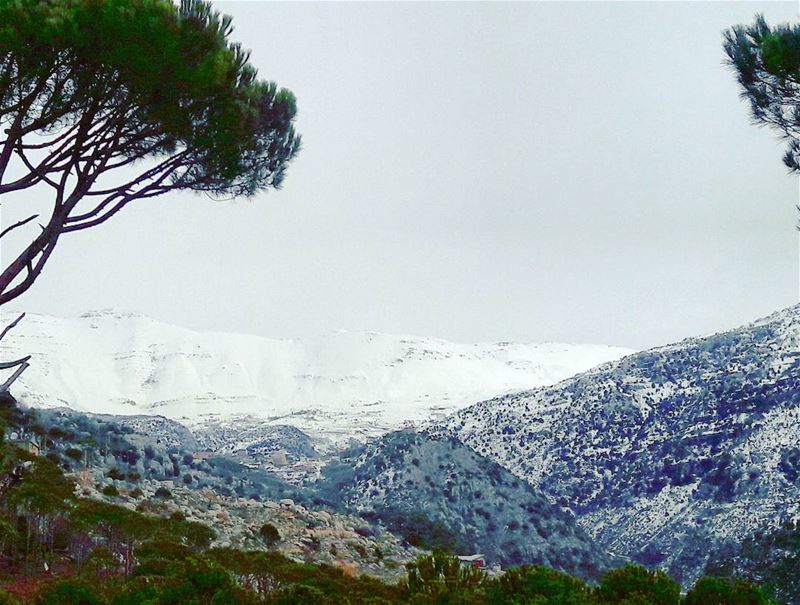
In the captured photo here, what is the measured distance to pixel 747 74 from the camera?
1847 centimetres

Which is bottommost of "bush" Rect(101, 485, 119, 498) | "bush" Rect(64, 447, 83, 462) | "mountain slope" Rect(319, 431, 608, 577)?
"mountain slope" Rect(319, 431, 608, 577)

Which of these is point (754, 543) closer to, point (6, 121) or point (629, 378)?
point (629, 378)

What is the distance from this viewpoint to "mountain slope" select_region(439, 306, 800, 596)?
77250 mm

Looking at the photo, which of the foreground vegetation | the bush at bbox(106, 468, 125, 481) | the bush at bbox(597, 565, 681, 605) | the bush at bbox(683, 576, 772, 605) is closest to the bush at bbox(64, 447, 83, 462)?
the bush at bbox(106, 468, 125, 481)

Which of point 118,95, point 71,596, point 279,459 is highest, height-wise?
point 118,95

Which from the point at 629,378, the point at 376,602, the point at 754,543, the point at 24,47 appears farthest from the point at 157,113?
the point at 629,378

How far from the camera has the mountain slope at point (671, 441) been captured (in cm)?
7725

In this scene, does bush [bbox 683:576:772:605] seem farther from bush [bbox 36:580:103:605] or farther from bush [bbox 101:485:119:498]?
bush [bbox 101:485:119:498]

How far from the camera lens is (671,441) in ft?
309

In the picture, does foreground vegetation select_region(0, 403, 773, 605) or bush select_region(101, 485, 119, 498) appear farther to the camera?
bush select_region(101, 485, 119, 498)

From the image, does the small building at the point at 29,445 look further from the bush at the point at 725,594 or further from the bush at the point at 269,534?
the bush at the point at 725,594

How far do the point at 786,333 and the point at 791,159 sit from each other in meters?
87.6

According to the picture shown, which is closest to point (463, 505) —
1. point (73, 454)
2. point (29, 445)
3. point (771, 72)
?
point (73, 454)

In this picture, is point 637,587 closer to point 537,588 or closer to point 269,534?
point 537,588
